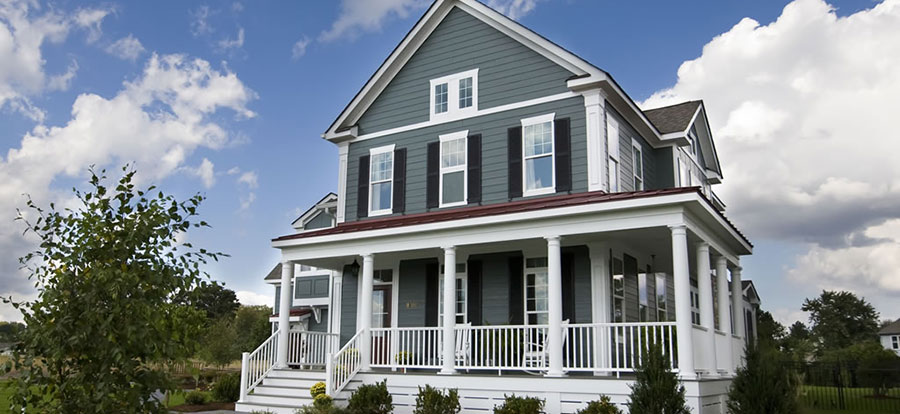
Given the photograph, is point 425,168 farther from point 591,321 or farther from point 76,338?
point 76,338

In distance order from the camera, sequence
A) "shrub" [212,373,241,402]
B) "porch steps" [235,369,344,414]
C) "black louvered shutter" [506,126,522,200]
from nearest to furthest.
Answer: "porch steps" [235,369,344,414], "black louvered shutter" [506,126,522,200], "shrub" [212,373,241,402]

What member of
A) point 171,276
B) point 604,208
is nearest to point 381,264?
point 604,208

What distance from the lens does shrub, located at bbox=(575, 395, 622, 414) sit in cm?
1103

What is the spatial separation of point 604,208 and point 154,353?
27.2ft

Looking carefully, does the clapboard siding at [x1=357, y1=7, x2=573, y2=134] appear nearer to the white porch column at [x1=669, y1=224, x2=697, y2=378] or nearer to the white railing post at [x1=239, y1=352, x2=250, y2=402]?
the white porch column at [x1=669, y1=224, x2=697, y2=378]

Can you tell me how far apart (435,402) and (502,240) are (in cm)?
317

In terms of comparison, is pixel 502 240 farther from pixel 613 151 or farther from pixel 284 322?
pixel 284 322

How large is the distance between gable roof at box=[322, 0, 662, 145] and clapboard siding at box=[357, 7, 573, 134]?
139 millimetres

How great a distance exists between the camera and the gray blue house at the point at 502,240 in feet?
40.1

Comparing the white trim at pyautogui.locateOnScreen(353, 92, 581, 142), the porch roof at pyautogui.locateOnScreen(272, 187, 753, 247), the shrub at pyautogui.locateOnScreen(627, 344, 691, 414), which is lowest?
the shrub at pyautogui.locateOnScreen(627, 344, 691, 414)

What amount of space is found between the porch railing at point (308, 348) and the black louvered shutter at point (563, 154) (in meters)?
6.23

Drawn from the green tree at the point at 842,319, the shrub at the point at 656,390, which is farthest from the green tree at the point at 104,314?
the green tree at the point at 842,319

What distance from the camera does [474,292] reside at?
1537 centimetres

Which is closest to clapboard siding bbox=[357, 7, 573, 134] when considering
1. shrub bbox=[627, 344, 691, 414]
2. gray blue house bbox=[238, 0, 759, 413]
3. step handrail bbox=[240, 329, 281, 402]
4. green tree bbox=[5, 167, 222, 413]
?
gray blue house bbox=[238, 0, 759, 413]
